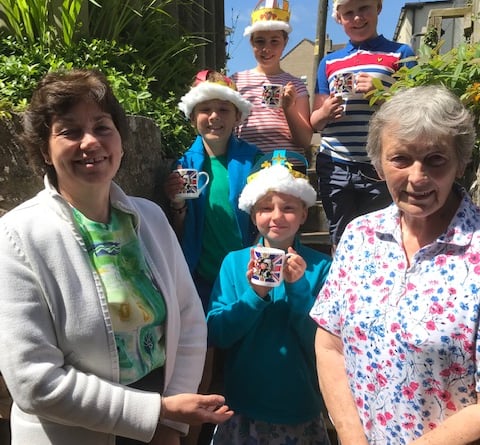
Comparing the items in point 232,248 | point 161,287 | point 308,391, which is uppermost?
point 161,287

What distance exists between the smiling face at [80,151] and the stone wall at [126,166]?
0.32m

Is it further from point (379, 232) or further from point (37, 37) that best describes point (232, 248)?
point (37, 37)

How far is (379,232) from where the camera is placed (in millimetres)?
1799

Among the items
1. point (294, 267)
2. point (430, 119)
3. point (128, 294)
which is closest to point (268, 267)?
point (294, 267)

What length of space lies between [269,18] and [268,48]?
0.18m

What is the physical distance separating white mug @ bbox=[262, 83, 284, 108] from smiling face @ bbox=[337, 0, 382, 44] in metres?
0.51

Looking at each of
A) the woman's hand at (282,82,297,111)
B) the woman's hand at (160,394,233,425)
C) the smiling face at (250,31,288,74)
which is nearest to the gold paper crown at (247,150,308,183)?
the woman's hand at (282,82,297,111)

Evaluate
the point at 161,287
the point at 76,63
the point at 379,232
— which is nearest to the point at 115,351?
the point at 161,287

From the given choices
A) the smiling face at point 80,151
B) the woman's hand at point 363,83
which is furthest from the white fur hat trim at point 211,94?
the smiling face at point 80,151

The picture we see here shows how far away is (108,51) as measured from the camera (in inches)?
172

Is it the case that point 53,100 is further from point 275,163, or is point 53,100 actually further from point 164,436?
point 275,163

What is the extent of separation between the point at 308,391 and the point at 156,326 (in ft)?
2.88

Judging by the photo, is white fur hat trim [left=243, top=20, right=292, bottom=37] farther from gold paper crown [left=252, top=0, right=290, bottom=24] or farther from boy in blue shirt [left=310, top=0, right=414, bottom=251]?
boy in blue shirt [left=310, top=0, right=414, bottom=251]

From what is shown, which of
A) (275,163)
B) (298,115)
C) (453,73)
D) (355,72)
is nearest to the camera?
(453,73)
